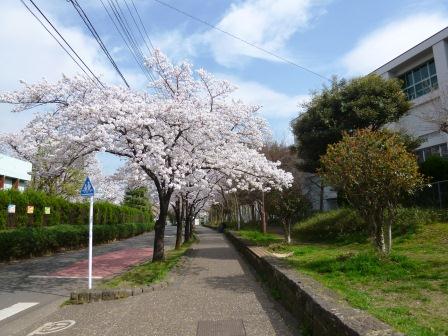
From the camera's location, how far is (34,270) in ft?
48.9

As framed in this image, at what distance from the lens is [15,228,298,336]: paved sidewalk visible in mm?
6410

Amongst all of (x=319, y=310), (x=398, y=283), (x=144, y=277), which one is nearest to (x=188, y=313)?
(x=319, y=310)

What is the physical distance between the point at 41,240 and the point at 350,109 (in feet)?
49.9

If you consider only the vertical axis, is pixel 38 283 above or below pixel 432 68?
below

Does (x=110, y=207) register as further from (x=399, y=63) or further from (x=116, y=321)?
(x=116, y=321)

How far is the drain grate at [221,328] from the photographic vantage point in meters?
6.15

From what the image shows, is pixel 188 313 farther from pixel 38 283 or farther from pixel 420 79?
pixel 420 79

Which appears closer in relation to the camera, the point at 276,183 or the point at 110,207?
the point at 276,183

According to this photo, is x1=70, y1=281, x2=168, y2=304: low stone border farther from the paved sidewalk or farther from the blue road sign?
the blue road sign

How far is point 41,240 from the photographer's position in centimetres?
1983

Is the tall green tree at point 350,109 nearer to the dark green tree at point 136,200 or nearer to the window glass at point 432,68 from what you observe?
the window glass at point 432,68

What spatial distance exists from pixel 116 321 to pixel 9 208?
1454cm

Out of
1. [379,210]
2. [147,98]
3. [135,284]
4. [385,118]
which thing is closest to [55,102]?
[147,98]

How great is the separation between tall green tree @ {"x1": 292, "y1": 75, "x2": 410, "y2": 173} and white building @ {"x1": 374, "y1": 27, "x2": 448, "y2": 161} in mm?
4462
